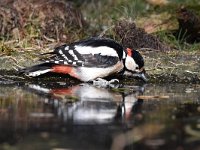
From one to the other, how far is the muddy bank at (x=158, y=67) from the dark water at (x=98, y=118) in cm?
59

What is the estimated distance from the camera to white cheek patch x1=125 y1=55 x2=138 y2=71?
8242 mm

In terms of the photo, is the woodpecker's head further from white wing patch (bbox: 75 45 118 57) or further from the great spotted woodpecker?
white wing patch (bbox: 75 45 118 57)

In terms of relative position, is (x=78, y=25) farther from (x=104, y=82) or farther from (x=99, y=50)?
(x=104, y=82)

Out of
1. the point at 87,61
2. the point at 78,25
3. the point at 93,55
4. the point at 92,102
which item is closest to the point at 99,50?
the point at 93,55

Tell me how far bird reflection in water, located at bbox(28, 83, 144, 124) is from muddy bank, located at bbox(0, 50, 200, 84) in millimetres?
483

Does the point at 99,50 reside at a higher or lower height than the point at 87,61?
higher

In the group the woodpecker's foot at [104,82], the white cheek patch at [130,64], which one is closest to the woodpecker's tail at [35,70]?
the woodpecker's foot at [104,82]

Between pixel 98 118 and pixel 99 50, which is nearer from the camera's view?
pixel 98 118

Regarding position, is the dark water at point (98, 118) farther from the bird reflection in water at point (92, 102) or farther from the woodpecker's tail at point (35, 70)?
the woodpecker's tail at point (35, 70)

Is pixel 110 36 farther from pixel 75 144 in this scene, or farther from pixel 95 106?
pixel 75 144

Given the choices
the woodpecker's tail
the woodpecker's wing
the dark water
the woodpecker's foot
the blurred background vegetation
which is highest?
the blurred background vegetation

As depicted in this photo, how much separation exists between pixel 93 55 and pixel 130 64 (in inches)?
20.9

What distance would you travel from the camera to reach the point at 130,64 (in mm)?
8289

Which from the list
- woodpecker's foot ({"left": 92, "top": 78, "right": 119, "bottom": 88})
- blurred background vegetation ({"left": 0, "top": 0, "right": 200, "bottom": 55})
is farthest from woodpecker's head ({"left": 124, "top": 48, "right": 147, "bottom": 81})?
blurred background vegetation ({"left": 0, "top": 0, "right": 200, "bottom": 55})
